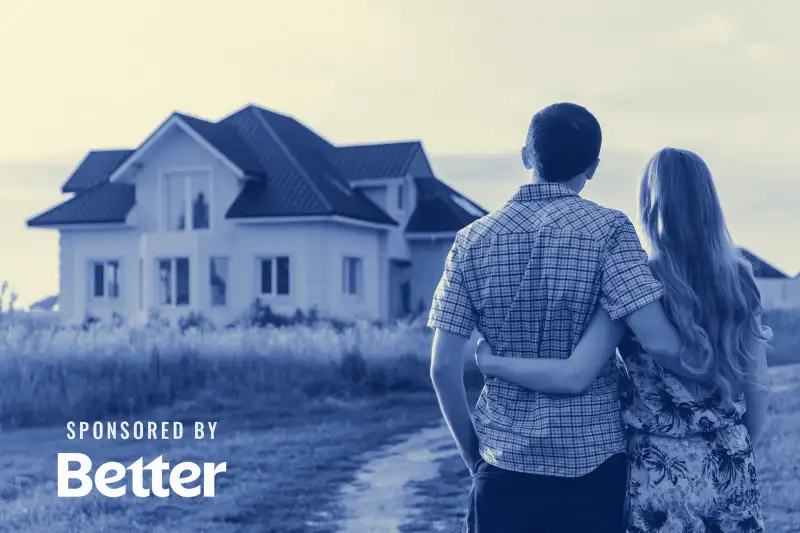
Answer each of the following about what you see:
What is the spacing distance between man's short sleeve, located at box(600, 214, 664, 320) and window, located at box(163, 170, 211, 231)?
17.2m

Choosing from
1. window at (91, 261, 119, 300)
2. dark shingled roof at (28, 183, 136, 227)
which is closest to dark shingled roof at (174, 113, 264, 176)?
dark shingled roof at (28, 183, 136, 227)

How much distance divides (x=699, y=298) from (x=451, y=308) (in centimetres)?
64

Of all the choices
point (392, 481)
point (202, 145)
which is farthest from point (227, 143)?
point (392, 481)

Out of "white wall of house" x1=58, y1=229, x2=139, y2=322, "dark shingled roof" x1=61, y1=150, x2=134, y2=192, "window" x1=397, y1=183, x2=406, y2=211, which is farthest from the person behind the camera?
"dark shingled roof" x1=61, y1=150, x2=134, y2=192

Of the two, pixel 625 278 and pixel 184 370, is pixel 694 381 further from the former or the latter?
pixel 184 370

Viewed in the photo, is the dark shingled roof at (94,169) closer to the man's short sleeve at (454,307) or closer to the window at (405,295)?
the window at (405,295)

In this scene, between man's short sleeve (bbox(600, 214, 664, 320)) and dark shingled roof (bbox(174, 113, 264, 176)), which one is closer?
man's short sleeve (bbox(600, 214, 664, 320))

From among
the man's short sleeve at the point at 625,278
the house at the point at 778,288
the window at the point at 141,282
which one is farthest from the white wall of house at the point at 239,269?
the man's short sleeve at the point at 625,278

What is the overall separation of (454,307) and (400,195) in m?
18.5

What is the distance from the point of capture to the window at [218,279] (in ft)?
61.5

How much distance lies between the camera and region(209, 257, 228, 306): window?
738 inches

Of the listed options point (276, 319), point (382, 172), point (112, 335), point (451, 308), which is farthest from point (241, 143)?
point (451, 308)

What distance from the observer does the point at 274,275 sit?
18.5 m

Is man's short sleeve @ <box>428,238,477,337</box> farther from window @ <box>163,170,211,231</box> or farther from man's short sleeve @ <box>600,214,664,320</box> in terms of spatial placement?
window @ <box>163,170,211,231</box>
